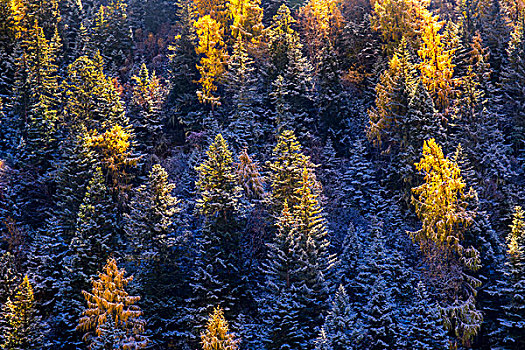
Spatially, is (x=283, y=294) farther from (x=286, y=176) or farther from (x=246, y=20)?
(x=246, y=20)

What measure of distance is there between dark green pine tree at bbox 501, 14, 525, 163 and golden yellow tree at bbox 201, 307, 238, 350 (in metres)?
31.9

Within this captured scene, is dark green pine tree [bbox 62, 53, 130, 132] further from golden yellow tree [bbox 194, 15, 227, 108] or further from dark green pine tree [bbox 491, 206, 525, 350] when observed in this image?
dark green pine tree [bbox 491, 206, 525, 350]

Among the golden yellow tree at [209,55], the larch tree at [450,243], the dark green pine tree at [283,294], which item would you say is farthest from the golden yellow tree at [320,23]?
the dark green pine tree at [283,294]

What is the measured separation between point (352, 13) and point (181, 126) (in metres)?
25.7

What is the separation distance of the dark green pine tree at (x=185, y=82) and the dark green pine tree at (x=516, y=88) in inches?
1210

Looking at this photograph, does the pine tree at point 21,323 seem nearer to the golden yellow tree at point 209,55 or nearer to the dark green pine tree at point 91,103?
the dark green pine tree at point 91,103

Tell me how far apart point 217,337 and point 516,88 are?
1503 inches

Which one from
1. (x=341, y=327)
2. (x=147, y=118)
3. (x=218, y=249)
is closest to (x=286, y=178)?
(x=218, y=249)

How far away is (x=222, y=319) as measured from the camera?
39.2 meters

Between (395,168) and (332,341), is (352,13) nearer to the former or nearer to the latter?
(395,168)

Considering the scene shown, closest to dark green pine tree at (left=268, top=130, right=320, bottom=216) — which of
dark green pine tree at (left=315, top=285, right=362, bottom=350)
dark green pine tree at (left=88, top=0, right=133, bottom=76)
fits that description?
dark green pine tree at (left=315, top=285, right=362, bottom=350)

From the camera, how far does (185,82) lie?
64.6m

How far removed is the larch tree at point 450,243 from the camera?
41.4 m

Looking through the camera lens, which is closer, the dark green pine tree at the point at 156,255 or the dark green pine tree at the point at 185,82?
the dark green pine tree at the point at 156,255
